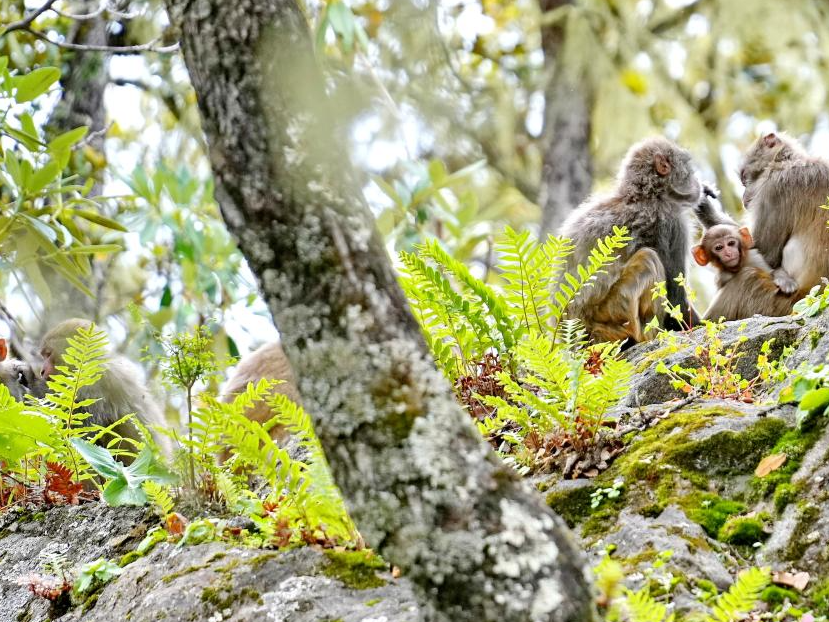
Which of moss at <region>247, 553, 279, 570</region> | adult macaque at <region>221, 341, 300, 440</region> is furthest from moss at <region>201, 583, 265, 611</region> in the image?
adult macaque at <region>221, 341, 300, 440</region>

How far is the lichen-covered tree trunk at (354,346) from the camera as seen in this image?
7.55 feet

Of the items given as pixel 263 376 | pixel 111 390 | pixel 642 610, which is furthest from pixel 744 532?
pixel 111 390

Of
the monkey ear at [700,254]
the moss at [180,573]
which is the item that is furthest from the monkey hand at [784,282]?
the moss at [180,573]

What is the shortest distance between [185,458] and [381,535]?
227 cm

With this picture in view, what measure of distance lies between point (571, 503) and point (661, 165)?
396 cm

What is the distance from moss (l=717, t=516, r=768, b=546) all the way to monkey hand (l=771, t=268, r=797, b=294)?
3.65 metres

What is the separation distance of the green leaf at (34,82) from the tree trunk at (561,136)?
7204 mm

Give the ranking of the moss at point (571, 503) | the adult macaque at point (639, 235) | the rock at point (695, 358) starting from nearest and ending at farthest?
the moss at point (571, 503), the rock at point (695, 358), the adult macaque at point (639, 235)

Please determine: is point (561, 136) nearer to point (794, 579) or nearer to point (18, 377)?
point (18, 377)

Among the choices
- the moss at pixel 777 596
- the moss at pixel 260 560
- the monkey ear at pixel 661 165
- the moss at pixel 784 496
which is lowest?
the moss at pixel 777 596

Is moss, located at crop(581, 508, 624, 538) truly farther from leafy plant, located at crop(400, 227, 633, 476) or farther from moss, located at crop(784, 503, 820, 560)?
leafy plant, located at crop(400, 227, 633, 476)

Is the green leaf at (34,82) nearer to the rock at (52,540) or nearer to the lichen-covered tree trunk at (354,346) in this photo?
the rock at (52,540)

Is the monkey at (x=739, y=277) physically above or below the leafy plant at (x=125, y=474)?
below

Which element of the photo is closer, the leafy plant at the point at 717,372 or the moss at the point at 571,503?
the moss at the point at 571,503
